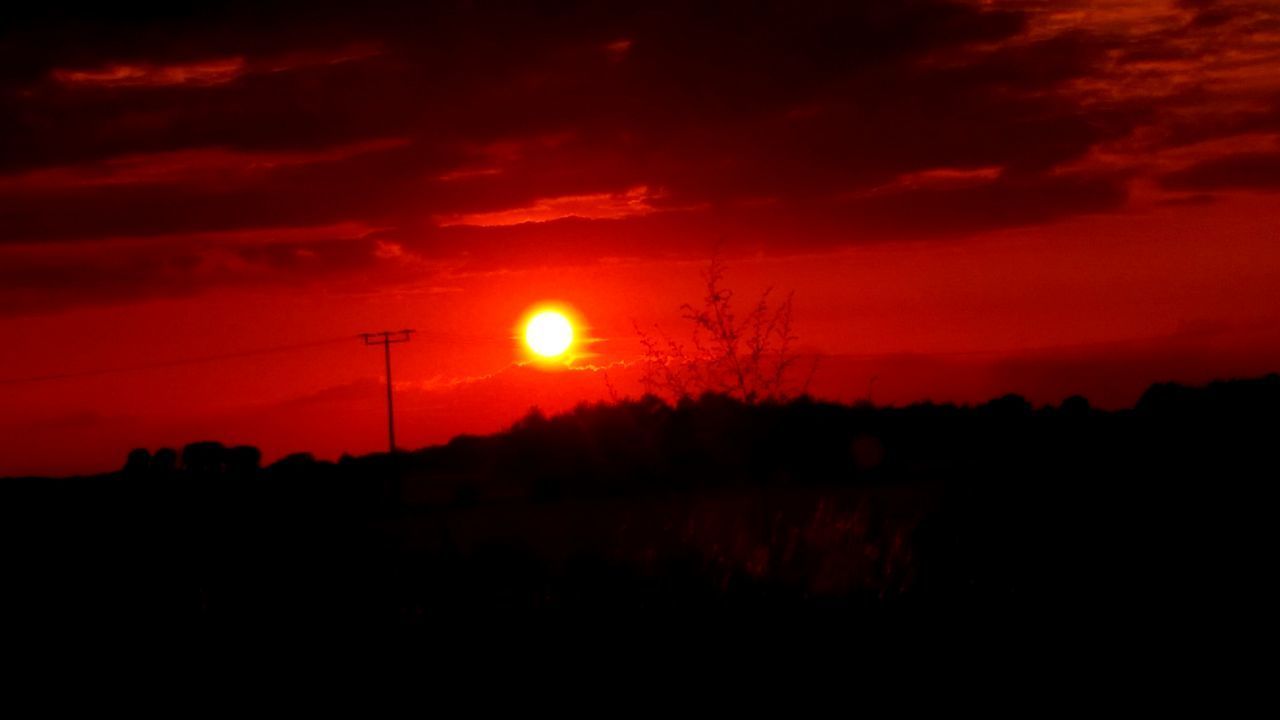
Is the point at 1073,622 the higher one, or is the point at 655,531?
the point at 655,531

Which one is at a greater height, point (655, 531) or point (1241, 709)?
point (655, 531)

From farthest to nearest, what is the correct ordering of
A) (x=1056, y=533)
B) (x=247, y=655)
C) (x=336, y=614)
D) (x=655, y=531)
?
(x=1056, y=533) < (x=655, y=531) < (x=336, y=614) < (x=247, y=655)

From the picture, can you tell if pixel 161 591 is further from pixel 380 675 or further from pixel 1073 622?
pixel 1073 622

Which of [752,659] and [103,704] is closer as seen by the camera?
[103,704]

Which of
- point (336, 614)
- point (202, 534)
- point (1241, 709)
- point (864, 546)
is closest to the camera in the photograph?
point (1241, 709)

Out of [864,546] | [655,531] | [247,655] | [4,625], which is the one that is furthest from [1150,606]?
[4,625]

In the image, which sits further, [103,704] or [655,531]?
[655,531]

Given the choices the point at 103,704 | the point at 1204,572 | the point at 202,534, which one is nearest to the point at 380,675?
the point at 103,704

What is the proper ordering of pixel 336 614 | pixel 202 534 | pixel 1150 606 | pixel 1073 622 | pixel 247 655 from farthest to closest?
pixel 202 534, pixel 1150 606, pixel 1073 622, pixel 336 614, pixel 247 655

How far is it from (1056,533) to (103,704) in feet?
42.1

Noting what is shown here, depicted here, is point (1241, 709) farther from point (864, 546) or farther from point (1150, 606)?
point (864, 546)

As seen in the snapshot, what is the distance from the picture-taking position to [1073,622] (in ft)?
47.4

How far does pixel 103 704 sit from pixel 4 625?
2.45 m

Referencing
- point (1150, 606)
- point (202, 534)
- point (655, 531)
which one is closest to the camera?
point (1150, 606)
